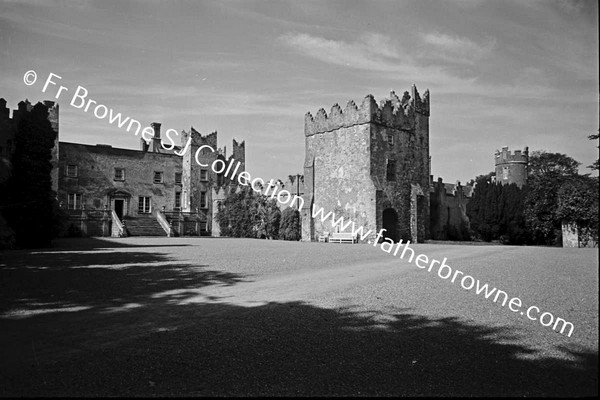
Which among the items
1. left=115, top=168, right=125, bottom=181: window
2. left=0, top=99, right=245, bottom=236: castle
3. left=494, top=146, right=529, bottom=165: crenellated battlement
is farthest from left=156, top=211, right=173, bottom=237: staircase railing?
left=494, top=146, right=529, bottom=165: crenellated battlement

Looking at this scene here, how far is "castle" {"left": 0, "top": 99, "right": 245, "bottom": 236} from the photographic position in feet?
120

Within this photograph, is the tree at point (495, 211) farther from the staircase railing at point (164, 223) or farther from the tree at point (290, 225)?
the staircase railing at point (164, 223)

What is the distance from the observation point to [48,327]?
638cm

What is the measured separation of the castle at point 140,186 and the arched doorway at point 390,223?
661 inches

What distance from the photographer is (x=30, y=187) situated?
2061cm

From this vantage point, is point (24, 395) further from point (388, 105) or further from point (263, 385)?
point (388, 105)

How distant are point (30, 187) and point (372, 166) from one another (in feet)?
62.6

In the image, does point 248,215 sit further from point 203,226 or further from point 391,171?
point 391,171

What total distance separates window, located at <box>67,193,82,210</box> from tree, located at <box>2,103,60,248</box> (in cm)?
1726

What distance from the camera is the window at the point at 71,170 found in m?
37.9

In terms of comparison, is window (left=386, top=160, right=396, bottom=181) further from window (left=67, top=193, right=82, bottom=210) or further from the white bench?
window (left=67, top=193, right=82, bottom=210)

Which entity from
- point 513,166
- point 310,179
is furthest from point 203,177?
point 513,166

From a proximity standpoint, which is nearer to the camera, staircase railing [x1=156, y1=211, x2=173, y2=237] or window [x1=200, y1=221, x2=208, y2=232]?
staircase railing [x1=156, y1=211, x2=173, y2=237]

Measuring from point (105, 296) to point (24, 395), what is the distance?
4697mm
